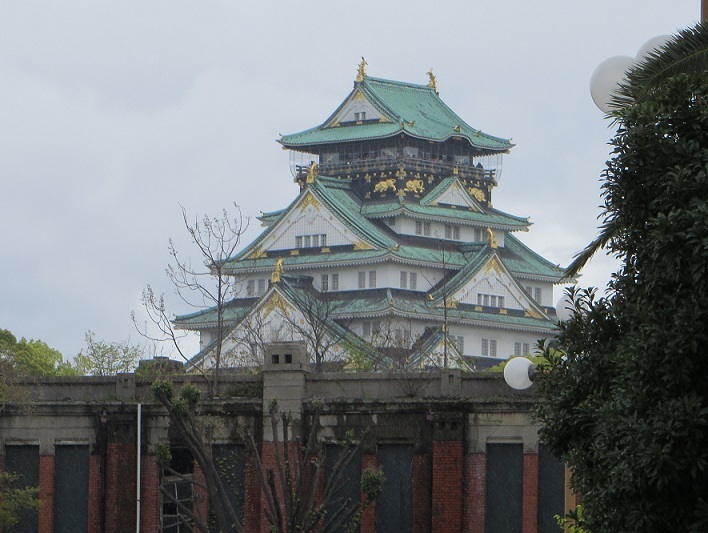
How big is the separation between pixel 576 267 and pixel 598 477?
4023mm

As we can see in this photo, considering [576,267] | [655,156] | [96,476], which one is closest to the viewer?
[655,156]

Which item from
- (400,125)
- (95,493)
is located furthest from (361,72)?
(95,493)

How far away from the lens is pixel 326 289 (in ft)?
309

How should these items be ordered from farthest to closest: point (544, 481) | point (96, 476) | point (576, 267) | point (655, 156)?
point (96, 476)
point (544, 481)
point (576, 267)
point (655, 156)

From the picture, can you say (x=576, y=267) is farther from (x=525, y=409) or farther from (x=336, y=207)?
(x=336, y=207)

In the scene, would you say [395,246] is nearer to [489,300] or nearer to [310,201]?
[310,201]

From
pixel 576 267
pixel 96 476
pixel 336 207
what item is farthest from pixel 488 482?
pixel 336 207

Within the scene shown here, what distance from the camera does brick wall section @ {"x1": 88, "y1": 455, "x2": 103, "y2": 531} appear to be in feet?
124

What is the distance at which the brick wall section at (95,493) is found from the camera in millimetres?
37812

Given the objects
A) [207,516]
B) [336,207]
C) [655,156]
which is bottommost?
[207,516]

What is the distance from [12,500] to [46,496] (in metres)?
1.03

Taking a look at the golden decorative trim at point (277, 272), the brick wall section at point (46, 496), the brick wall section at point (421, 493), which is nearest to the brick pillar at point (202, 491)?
the brick wall section at point (46, 496)

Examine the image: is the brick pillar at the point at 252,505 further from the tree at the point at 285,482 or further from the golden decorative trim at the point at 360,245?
the golden decorative trim at the point at 360,245

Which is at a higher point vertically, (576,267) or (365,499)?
(576,267)
